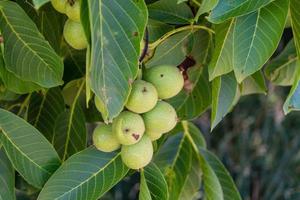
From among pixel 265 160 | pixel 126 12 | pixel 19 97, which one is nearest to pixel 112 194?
pixel 265 160

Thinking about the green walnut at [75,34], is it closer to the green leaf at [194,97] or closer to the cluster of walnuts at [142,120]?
the cluster of walnuts at [142,120]

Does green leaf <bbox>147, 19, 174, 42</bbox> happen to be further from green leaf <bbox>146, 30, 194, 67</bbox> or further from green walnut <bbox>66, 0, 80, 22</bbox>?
green walnut <bbox>66, 0, 80, 22</bbox>

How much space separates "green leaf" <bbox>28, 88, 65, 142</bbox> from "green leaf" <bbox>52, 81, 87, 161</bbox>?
0.04 meters

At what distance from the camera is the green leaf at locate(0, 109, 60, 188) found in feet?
3.02

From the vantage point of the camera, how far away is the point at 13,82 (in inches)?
37.1

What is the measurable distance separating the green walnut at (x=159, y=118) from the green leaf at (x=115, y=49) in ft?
0.31

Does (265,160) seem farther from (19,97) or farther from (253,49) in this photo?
→ (253,49)

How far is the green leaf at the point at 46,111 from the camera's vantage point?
112cm

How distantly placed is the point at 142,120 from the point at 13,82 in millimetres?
214

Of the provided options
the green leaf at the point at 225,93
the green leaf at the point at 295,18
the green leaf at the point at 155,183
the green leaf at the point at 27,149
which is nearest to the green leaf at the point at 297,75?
the green leaf at the point at 295,18

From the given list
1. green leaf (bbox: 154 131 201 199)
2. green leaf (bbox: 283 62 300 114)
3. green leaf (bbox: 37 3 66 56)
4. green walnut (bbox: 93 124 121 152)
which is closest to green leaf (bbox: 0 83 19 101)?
green leaf (bbox: 37 3 66 56)

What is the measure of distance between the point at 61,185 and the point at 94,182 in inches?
2.1

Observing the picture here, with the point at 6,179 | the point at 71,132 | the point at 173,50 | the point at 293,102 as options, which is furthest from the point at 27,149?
the point at 293,102

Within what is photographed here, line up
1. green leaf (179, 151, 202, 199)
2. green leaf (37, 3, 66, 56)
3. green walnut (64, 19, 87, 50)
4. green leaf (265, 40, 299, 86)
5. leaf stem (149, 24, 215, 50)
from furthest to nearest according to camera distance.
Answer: green leaf (179, 151, 202, 199)
green leaf (265, 40, 299, 86)
green leaf (37, 3, 66, 56)
leaf stem (149, 24, 215, 50)
green walnut (64, 19, 87, 50)
